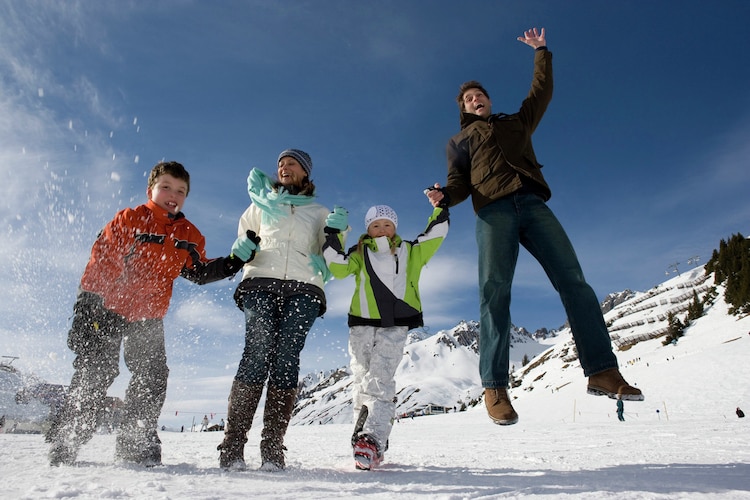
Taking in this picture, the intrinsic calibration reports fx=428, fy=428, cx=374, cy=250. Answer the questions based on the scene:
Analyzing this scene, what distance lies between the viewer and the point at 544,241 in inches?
126

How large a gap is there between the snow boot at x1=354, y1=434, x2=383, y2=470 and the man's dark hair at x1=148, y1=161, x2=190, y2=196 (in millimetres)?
2750

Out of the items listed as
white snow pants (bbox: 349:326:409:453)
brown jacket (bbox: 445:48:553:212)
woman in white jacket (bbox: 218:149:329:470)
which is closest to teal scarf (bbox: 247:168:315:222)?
woman in white jacket (bbox: 218:149:329:470)

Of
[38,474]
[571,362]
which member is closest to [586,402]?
[38,474]

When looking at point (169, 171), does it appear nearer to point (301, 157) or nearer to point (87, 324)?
point (301, 157)

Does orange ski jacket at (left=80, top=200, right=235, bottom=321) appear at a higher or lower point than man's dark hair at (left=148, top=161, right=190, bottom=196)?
lower

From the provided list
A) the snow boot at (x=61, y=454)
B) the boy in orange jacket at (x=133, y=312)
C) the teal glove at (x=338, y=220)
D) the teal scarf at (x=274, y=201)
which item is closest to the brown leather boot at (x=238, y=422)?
the boy in orange jacket at (x=133, y=312)

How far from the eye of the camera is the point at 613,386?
268 centimetres

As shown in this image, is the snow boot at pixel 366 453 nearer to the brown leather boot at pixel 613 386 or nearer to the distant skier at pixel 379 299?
the distant skier at pixel 379 299

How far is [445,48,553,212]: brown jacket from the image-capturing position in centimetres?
344

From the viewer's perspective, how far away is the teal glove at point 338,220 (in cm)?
390

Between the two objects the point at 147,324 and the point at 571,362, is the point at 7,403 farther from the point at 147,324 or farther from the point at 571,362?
the point at 571,362

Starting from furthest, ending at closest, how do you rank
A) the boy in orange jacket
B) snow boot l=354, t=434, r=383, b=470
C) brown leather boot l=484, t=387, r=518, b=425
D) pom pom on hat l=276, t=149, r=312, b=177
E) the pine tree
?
the pine tree
pom pom on hat l=276, t=149, r=312, b=177
the boy in orange jacket
snow boot l=354, t=434, r=383, b=470
brown leather boot l=484, t=387, r=518, b=425

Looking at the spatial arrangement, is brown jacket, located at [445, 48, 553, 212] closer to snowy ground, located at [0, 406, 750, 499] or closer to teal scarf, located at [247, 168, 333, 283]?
teal scarf, located at [247, 168, 333, 283]

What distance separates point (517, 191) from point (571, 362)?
91.3 metres
